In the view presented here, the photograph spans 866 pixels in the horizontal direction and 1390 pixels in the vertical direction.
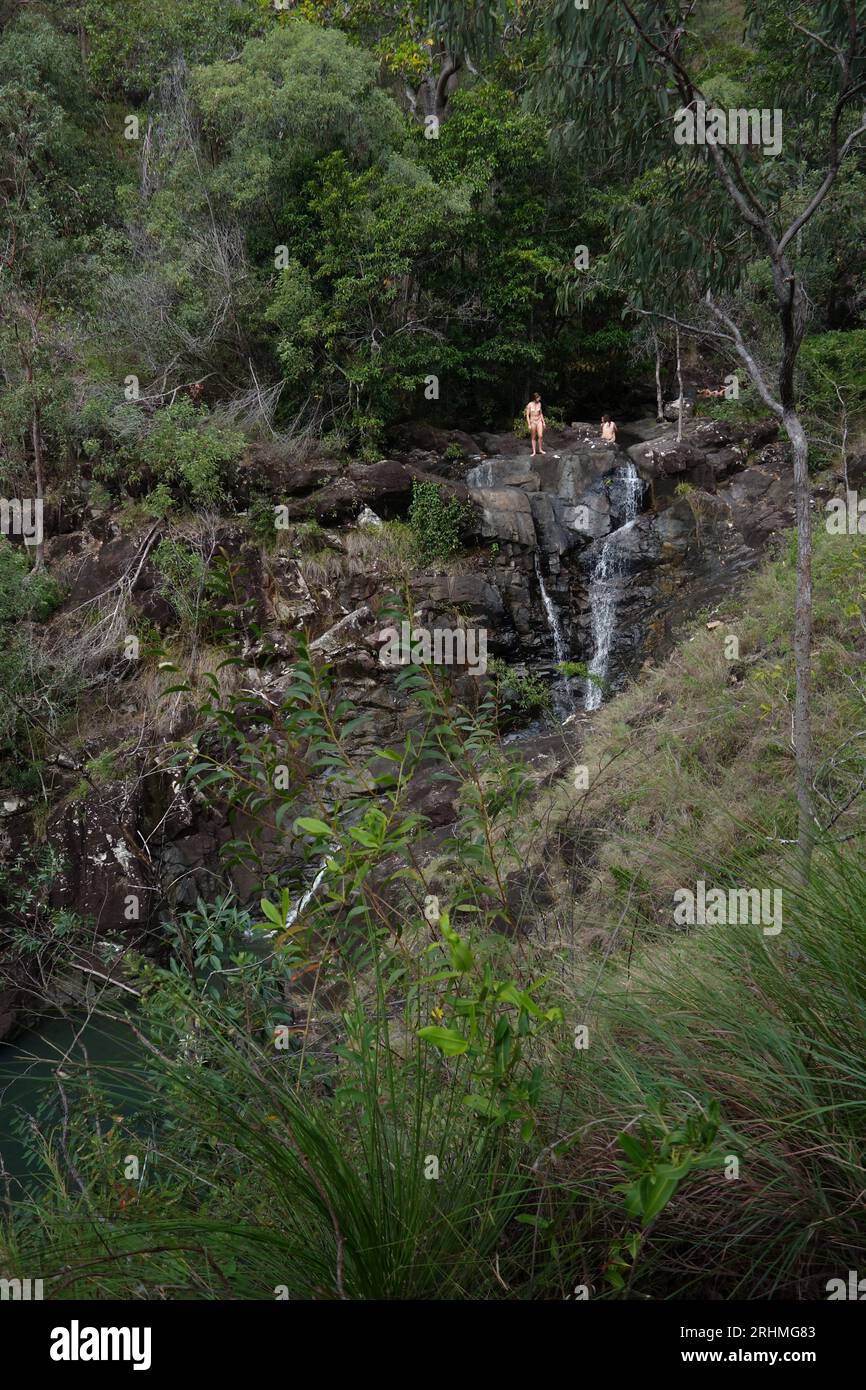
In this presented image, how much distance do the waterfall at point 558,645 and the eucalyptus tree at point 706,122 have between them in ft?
26.9

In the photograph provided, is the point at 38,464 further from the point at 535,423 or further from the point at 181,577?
the point at 535,423

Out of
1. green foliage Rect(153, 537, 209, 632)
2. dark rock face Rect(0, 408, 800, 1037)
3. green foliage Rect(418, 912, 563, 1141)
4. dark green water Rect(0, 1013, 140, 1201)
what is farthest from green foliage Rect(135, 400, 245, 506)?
green foliage Rect(418, 912, 563, 1141)

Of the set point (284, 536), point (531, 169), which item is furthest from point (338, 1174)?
point (531, 169)

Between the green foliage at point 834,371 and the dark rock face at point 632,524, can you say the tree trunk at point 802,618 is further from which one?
the green foliage at point 834,371

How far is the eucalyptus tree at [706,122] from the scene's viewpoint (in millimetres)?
3820

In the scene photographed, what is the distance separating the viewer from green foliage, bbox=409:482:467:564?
527 inches

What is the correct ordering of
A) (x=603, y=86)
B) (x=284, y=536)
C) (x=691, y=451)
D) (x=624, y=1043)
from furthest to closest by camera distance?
1. (x=691, y=451)
2. (x=284, y=536)
3. (x=603, y=86)
4. (x=624, y=1043)

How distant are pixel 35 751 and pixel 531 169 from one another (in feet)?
49.6

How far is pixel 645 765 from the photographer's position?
6973 millimetres

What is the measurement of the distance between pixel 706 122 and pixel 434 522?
9.55 meters

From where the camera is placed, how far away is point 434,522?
1344 cm

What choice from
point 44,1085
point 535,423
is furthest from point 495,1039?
point 535,423

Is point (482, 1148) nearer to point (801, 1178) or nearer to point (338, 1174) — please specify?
point (338, 1174)

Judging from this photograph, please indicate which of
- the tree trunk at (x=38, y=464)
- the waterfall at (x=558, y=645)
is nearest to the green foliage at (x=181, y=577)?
the tree trunk at (x=38, y=464)
